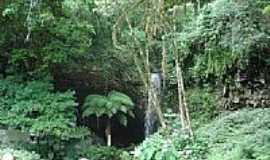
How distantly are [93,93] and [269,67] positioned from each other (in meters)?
3.97

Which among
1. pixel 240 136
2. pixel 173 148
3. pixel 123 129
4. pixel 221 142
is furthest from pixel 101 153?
pixel 240 136

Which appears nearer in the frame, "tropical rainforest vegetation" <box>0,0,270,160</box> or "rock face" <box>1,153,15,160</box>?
"rock face" <box>1,153,15,160</box>

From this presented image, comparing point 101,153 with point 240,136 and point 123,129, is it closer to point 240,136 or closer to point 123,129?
point 123,129

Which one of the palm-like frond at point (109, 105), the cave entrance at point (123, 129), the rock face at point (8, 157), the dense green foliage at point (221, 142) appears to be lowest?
the cave entrance at point (123, 129)

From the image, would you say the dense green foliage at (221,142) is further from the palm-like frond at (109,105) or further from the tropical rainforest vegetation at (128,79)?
the palm-like frond at (109,105)

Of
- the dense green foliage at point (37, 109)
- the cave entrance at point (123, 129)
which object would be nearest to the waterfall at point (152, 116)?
the cave entrance at point (123, 129)

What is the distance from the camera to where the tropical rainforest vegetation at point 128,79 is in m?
6.61

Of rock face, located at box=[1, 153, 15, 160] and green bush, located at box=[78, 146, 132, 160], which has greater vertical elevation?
rock face, located at box=[1, 153, 15, 160]

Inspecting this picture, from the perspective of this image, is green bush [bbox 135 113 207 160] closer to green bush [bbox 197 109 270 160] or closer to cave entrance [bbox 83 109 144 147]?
green bush [bbox 197 109 270 160]

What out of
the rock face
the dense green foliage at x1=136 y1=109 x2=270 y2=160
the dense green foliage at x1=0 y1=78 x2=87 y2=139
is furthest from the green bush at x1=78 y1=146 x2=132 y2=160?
the rock face

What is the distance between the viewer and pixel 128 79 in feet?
33.6


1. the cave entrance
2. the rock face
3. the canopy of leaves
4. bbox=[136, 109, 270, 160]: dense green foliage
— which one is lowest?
the cave entrance

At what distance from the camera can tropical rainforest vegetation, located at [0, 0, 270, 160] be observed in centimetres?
661

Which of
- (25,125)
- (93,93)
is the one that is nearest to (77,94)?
(93,93)
